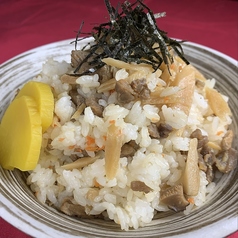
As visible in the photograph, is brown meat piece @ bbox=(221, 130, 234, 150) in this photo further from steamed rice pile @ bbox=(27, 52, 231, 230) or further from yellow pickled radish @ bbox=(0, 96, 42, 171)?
yellow pickled radish @ bbox=(0, 96, 42, 171)

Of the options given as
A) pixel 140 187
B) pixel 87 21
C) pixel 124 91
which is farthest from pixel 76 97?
pixel 87 21

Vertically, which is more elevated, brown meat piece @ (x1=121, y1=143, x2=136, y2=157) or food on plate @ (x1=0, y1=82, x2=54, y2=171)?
food on plate @ (x1=0, y1=82, x2=54, y2=171)

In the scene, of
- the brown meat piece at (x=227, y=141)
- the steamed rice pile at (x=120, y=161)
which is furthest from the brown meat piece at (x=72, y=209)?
the brown meat piece at (x=227, y=141)

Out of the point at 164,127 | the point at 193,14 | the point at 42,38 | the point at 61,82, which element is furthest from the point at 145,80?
the point at 193,14

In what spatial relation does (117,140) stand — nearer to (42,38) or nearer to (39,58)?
(39,58)

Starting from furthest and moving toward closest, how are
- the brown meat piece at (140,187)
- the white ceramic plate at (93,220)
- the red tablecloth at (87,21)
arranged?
the red tablecloth at (87,21) → the brown meat piece at (140,187) → the white ceramic plate at (93,220)

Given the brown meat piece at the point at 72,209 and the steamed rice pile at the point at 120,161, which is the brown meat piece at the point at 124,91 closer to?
the steamed rice pile at the point at 120,161

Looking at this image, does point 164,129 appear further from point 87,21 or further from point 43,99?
point 87,21

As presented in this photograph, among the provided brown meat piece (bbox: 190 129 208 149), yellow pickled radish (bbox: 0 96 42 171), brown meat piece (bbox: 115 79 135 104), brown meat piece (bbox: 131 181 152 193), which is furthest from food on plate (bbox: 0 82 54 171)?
brown meat piece (bbox: 190 129 208 149)
